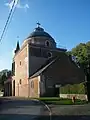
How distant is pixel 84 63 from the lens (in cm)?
6400

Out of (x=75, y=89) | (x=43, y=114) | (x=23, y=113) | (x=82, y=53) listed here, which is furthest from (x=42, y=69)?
(x=43, y=114)

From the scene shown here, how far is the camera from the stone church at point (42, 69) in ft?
161

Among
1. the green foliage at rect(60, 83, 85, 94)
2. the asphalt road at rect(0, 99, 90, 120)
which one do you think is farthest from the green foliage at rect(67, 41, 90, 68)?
the asphalt road at rect(0, 99, 90, 120)

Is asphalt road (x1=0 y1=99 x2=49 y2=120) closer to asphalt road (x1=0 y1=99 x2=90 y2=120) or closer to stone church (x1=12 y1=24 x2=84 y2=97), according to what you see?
asphalt road (x1=0 y1=99 x2=90 y2=120)

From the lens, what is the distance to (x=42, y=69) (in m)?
52.2

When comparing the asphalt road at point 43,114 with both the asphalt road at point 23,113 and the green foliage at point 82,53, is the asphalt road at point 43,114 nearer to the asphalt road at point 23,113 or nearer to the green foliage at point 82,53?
the asphalt road at point 23,113

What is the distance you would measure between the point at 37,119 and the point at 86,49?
49.5 metres

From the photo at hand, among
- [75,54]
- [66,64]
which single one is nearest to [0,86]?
[75,54]

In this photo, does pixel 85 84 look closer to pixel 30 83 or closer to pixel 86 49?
pixel 30 83

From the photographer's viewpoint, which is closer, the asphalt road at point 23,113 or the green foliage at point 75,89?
the asphalt road at point 23,113

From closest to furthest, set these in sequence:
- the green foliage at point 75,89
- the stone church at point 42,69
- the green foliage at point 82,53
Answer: the green foliage at point 75,89
the stone church at point 42,69
the green foliage at point 82,53

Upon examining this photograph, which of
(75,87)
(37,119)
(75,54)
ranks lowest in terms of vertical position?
(37,119)

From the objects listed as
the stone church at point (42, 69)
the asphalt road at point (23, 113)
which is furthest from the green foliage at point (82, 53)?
the asphalt road at point (23, 113)

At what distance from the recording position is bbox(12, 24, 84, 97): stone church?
4919 cm
